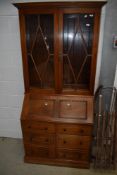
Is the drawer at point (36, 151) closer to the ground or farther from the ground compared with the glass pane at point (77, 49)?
closer to the ground

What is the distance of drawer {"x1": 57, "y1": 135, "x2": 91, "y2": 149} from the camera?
196cm

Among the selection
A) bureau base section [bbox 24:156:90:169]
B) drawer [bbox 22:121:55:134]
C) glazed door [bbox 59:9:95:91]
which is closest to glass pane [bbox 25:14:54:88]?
glazed door [bbox 59:9:95:91]

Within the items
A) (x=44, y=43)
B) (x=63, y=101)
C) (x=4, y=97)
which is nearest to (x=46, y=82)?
(x=63, y=101)

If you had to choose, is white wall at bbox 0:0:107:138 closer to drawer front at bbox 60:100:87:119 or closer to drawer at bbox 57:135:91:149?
drawer front at bbox 60:100:87:119

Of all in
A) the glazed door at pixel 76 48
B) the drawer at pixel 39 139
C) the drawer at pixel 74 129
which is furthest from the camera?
the drawer at pixel 39 139

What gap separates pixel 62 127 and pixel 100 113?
1.61 ft

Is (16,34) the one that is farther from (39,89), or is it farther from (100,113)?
(100,113)

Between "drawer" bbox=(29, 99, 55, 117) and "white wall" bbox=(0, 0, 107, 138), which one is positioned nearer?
"drawer" bbox=(29, 99, 55, 117)

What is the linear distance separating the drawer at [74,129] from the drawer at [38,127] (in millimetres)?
100

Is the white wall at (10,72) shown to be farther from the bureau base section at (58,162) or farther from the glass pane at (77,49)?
the glass pane at (77,49)

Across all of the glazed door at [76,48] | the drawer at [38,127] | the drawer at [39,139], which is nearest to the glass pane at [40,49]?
the glazed door at [76,48]

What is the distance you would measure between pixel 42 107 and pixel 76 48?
32.5 inches

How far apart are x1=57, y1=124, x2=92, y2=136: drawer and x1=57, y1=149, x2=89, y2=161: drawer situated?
29 cm

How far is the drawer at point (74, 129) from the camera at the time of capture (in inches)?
74.3
